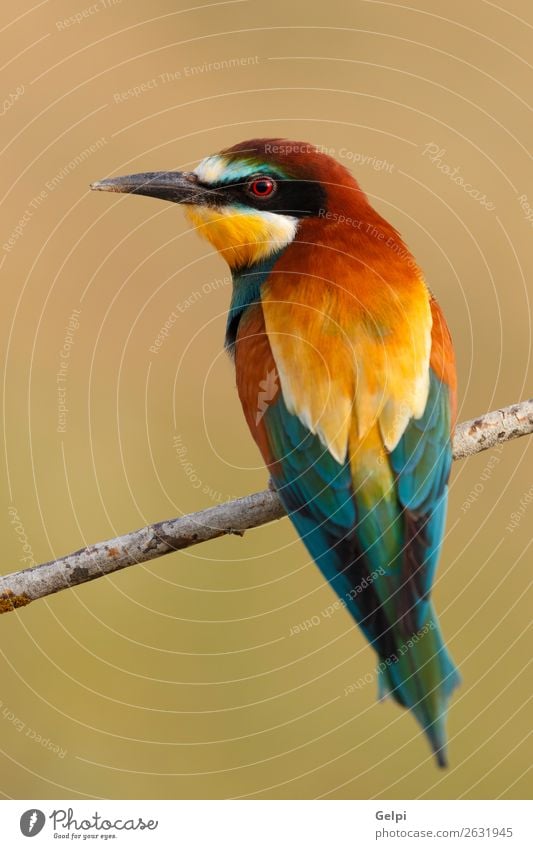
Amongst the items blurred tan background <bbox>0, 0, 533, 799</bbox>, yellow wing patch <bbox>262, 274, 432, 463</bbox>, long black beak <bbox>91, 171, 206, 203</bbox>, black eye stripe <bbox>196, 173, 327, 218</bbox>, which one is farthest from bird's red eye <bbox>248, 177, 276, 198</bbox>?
blurred tan background <bbox>0, 0, 533, 799</bbox>

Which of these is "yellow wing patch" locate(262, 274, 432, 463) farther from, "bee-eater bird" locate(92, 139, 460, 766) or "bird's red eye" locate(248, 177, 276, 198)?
"bird's red eye" locate(248, 177, 276, 198)

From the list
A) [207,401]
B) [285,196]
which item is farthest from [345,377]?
[207,401]

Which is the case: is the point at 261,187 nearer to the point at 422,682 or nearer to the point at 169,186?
the point at 169,186

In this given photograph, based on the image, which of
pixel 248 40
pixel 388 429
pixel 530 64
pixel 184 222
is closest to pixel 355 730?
pixel 388 429

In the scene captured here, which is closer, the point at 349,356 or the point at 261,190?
the point at 349,356

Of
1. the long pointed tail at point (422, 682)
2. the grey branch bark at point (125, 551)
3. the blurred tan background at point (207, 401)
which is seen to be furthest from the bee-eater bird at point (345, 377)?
the blurred tan background at point (207, 401)
